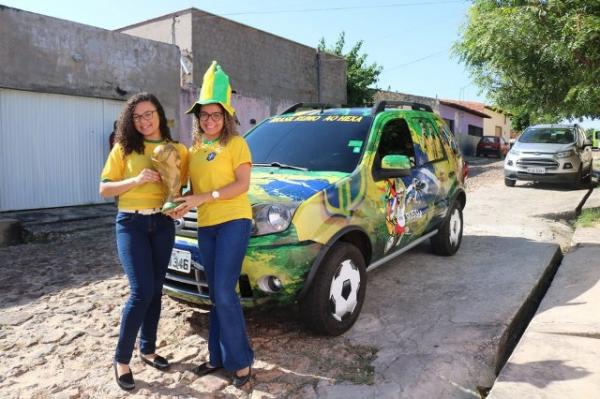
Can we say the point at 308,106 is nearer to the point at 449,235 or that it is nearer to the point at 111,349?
the point at 449,235

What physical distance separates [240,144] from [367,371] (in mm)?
1670

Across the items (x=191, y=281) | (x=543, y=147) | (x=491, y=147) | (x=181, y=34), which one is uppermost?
(x=181, y=34)

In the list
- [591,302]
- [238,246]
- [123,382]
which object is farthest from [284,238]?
[591,302]

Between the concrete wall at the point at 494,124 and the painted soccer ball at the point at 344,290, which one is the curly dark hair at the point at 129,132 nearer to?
the painted soccer ball at the point at 344,290

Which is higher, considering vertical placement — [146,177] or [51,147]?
[51,147]

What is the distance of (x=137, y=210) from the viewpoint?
9.50 feet

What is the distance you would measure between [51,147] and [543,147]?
11.6m

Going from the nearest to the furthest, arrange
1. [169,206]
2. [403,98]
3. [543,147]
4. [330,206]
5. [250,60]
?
[169,206]
[330,206]
[543,147]
[250,60]
[403,98]

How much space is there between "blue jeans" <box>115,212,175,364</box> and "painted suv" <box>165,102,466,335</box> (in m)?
0.45

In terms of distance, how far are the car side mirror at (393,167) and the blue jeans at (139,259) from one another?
1.83 m

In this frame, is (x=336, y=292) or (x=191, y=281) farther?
(x=336, y=292)

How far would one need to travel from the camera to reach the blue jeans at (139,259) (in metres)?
2.91

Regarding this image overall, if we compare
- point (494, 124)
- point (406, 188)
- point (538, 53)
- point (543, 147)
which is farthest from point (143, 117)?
point (494, 124)

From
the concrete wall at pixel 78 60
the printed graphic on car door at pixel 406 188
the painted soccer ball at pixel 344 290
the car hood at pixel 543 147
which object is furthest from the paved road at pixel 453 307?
the concrete wall at pixel 78 60
